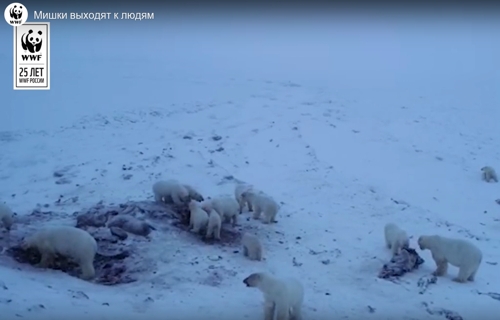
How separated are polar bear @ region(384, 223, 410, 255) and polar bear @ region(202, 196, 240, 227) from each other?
163 cm

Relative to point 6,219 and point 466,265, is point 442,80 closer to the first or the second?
point 466,265

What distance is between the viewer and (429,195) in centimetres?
793

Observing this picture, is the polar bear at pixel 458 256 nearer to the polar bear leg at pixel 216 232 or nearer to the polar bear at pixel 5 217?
the polar bear leg at pixel 216 232

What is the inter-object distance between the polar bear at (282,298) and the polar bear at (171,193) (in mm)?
2291

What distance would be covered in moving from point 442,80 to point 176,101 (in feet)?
18.8

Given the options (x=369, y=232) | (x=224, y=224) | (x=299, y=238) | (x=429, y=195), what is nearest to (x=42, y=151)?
(x=224, y=224)

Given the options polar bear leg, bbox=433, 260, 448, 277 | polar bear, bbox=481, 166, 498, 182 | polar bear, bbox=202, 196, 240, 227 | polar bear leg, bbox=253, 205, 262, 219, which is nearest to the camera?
polar bear leg, bbox=433, 260, 448, 277

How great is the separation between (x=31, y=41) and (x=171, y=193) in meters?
2.18

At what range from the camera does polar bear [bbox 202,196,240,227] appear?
6.25 meters

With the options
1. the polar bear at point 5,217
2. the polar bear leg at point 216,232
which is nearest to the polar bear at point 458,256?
the polar bear leg at point 216,232

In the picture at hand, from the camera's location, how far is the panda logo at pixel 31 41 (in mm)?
5910

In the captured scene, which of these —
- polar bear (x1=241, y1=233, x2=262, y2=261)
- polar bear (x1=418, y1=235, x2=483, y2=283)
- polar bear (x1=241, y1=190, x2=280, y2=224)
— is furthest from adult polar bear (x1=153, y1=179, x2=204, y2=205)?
polar bear (x1=418, y1=235, x2=483, y2=283)

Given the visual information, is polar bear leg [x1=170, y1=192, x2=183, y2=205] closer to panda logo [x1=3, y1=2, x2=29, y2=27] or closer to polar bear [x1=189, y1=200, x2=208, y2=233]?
polar bear [x1=189, y1=200, x2=208, y2=233]

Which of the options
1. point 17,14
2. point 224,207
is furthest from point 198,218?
point 17,14
